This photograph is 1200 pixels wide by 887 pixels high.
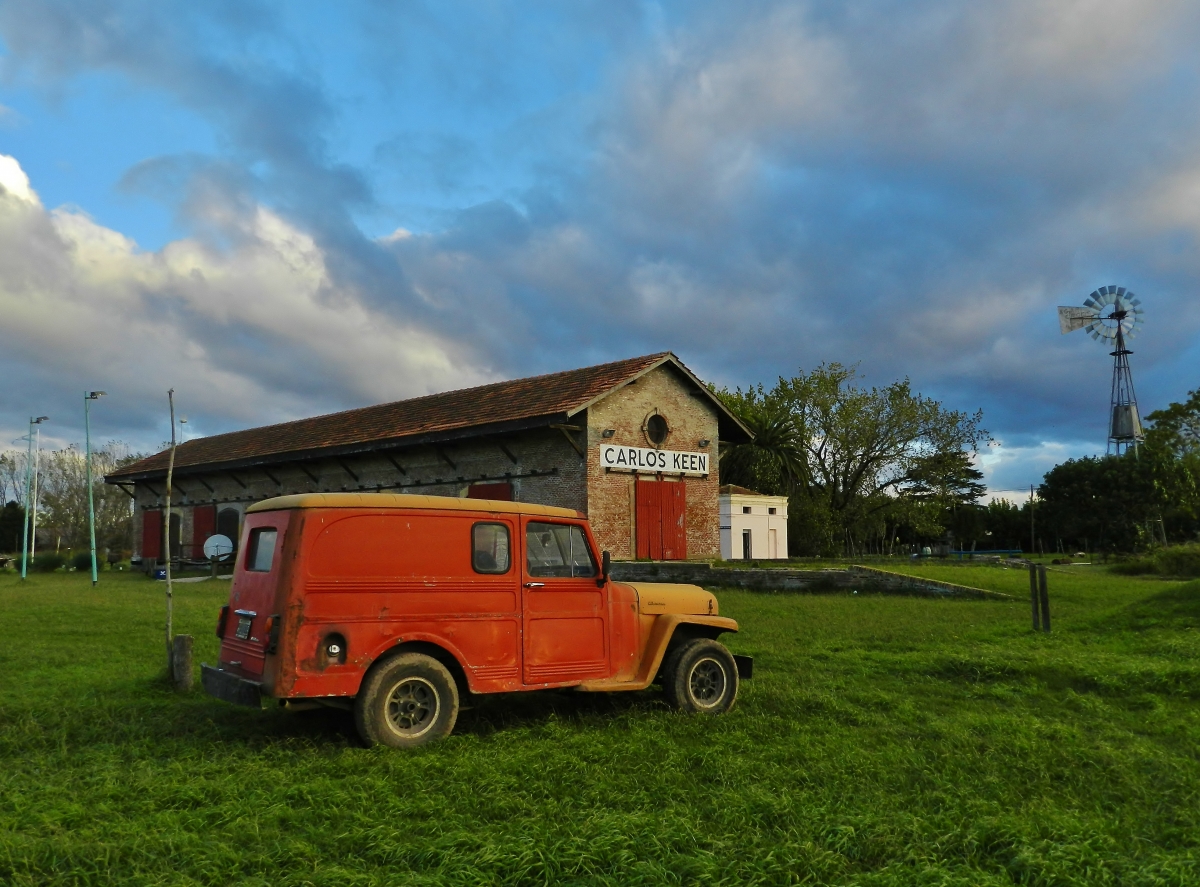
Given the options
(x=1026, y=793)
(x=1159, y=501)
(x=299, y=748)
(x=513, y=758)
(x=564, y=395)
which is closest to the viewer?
(x=1026, y=793)

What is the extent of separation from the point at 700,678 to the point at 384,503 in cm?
309

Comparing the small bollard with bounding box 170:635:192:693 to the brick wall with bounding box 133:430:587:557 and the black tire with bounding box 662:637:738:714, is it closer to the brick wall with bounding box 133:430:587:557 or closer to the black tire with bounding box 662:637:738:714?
the black tire with bounding box 662:637:738:714

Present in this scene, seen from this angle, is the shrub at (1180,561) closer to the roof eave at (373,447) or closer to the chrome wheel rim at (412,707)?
the roof eave at (373,447)

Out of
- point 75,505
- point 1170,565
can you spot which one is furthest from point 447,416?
point 75,505

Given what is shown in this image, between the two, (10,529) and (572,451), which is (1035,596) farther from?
(10,529)

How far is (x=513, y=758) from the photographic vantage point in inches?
231

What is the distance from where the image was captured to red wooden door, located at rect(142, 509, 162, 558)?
38281 mm

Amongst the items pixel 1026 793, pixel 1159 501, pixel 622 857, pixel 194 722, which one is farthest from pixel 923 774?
pixel 1159 501

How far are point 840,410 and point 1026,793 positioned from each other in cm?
3838

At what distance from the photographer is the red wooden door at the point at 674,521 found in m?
25.5

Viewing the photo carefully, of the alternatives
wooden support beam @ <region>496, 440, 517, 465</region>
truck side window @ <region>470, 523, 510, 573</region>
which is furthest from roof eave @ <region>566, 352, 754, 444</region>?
truck side window @ <region>470, 523, 510, 573</region>

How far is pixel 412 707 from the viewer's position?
20.8ft

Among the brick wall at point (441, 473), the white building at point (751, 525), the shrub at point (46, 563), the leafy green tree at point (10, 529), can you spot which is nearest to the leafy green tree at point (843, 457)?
the white building at point (751, 525)

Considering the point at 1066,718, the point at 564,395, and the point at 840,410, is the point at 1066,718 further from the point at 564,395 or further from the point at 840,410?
the point at 840,410
